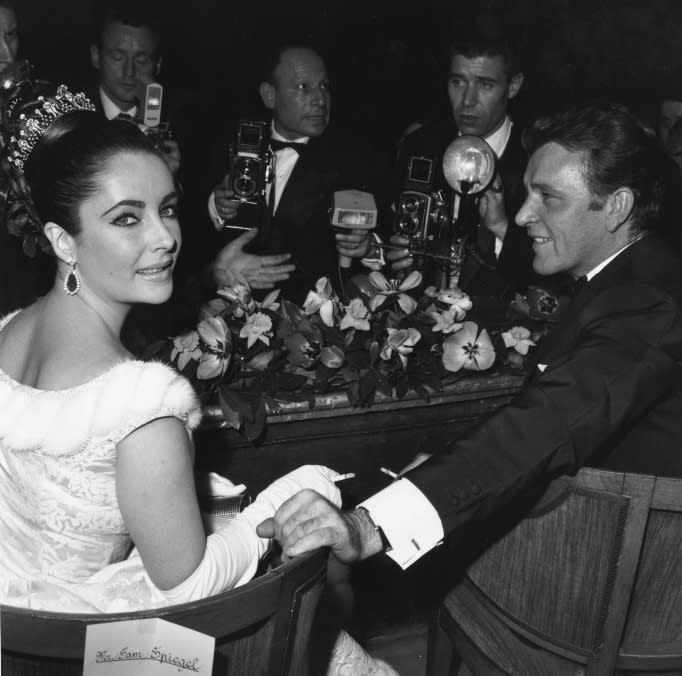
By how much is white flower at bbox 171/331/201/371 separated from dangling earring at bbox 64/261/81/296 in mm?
657

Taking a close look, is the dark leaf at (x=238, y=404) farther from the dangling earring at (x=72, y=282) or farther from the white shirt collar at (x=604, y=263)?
the white shirt collar at (x=604, y=263)

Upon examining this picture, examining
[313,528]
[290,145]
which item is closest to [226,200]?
[290,145]

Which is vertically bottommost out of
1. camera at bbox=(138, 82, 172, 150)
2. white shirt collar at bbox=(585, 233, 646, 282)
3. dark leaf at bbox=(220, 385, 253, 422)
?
dark leaf at bbox=(220, 385, 253, 422)

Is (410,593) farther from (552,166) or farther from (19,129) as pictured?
(19,129)

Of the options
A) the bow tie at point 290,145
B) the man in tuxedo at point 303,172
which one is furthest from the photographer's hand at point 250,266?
the bow tie at point 290,145

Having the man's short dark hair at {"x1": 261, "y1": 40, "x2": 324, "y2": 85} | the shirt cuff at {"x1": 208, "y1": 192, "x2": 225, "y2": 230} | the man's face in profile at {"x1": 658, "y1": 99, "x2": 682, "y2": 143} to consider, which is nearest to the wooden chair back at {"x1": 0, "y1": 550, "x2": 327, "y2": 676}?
the shirt cuff at {"x1": 208, "y1": 192, "x2": 225, "y2": 230}

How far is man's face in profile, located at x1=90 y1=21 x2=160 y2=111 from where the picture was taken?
3.59 m

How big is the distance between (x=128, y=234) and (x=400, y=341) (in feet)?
3.07

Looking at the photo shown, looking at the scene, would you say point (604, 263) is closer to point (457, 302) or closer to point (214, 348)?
point (457, 302)

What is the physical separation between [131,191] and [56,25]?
13.2 feet

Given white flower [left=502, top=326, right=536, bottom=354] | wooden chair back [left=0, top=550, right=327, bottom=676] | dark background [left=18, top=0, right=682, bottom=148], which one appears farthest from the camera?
dark background [left=18, top=0, right=682, bottom=148]

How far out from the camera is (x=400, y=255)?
298 cm

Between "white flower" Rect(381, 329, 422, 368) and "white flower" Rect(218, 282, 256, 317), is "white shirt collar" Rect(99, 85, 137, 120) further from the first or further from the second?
"white flower" Rect(381, 329, 422, 368)

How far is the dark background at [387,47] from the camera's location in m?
4.82
